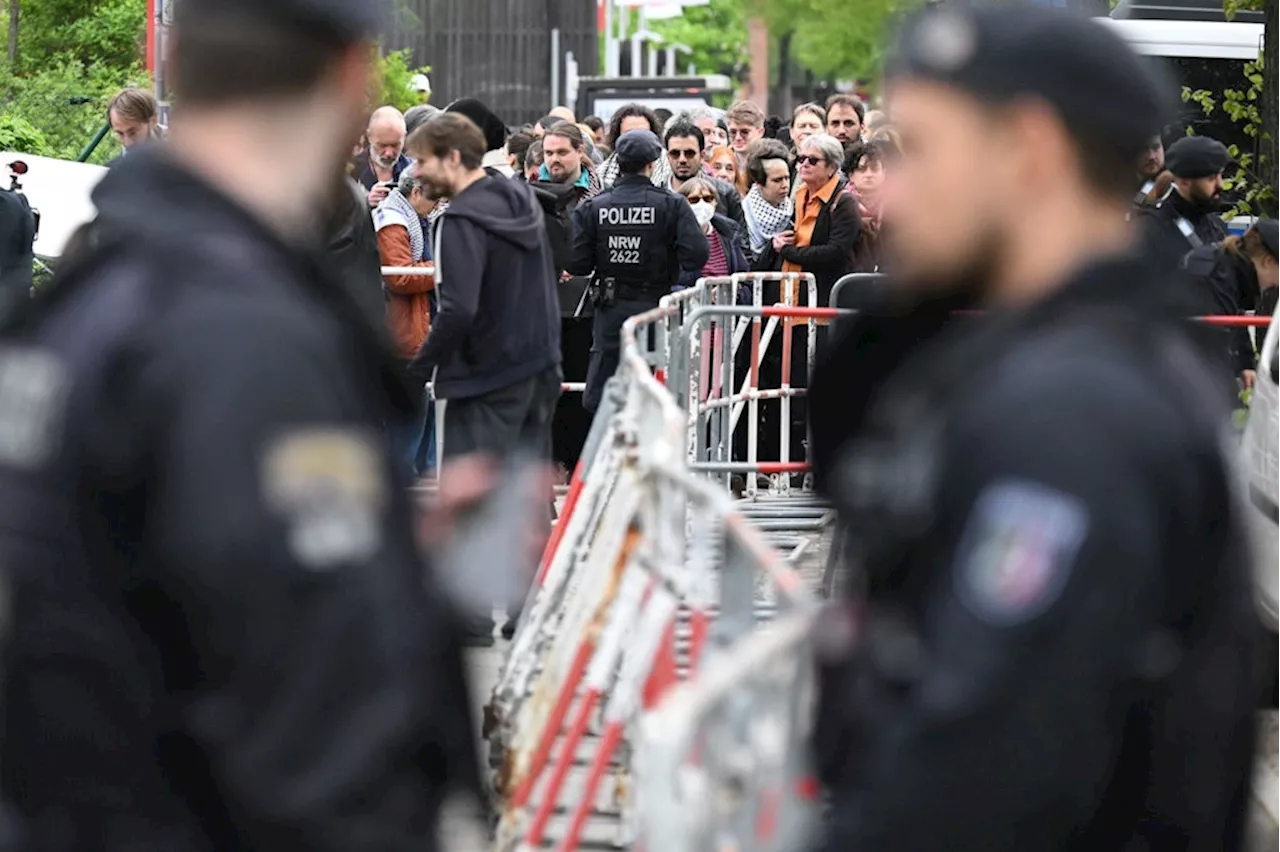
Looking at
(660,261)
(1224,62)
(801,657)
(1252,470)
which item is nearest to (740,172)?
(1224,62)

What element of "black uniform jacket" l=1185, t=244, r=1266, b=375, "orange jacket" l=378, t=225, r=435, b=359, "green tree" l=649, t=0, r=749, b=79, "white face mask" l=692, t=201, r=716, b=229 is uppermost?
"green tree" l=649, t=0, r=749, b=79

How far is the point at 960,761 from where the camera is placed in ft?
6.64

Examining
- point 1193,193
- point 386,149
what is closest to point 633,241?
point 386,149

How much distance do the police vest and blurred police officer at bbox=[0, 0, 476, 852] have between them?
9.64 meters

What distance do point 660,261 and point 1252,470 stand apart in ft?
16.9

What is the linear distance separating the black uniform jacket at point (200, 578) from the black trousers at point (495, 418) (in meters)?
6.53

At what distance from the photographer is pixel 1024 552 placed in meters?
2.02

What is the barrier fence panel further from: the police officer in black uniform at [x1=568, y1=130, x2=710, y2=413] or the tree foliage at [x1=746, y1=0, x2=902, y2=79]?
the tree foliage at [x1=746, y1=0, x2=902, y2=79]

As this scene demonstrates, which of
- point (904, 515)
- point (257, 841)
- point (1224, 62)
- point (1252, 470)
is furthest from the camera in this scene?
point (1224, 62)

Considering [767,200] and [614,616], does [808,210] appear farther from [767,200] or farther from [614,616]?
[614,616]

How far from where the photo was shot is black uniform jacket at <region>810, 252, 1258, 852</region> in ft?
6.63

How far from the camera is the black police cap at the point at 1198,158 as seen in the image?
1037 centimetres

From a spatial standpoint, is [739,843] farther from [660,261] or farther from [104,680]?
[660,261]

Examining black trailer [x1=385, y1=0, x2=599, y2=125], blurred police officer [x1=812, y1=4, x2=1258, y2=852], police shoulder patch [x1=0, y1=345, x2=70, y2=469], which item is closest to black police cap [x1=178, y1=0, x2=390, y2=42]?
police shoulder patch [x1=0, y1=345, x2=70, y2=469]
